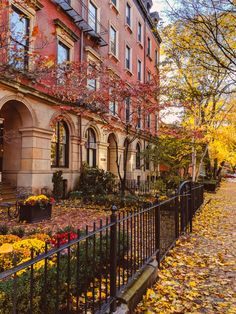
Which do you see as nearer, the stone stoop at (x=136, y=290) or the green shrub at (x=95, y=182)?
the stone stoop at (x=136, y=290)

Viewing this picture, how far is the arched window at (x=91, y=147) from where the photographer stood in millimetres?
16453

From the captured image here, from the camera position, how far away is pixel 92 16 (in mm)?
16781

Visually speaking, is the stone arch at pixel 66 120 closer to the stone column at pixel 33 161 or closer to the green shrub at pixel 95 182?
the stone column at pixel 33 161

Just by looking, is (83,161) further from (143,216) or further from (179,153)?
(143,216)

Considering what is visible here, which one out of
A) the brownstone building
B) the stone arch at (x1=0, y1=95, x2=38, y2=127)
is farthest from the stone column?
the stone arch at (x1=0, y1=95, x2=38, y2=127)

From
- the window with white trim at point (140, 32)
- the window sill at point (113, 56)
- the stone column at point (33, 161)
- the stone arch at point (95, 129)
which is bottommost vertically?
the stone column at point (33, 161)

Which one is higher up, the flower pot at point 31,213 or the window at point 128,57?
the window at point 128,57

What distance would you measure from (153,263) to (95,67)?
397 inches

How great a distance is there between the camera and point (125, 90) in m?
10.9

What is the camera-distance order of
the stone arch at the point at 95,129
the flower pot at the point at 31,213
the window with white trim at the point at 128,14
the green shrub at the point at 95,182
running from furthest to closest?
the window with white trim at the point at 128,14 < the stone arch at the point at 95,129 < the green shrub at the point at 95,182 < the flower pot at the point at 31,213

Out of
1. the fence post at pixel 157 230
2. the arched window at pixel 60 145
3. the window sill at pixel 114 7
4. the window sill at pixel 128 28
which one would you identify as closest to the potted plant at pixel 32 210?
the fence post at pixel 157 230

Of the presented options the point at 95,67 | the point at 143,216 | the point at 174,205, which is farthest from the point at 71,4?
the point at 143,216

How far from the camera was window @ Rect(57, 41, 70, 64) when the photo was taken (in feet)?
45.4

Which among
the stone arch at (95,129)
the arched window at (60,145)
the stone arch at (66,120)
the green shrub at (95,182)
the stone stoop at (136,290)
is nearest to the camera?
the stone stoop at (136,290)
